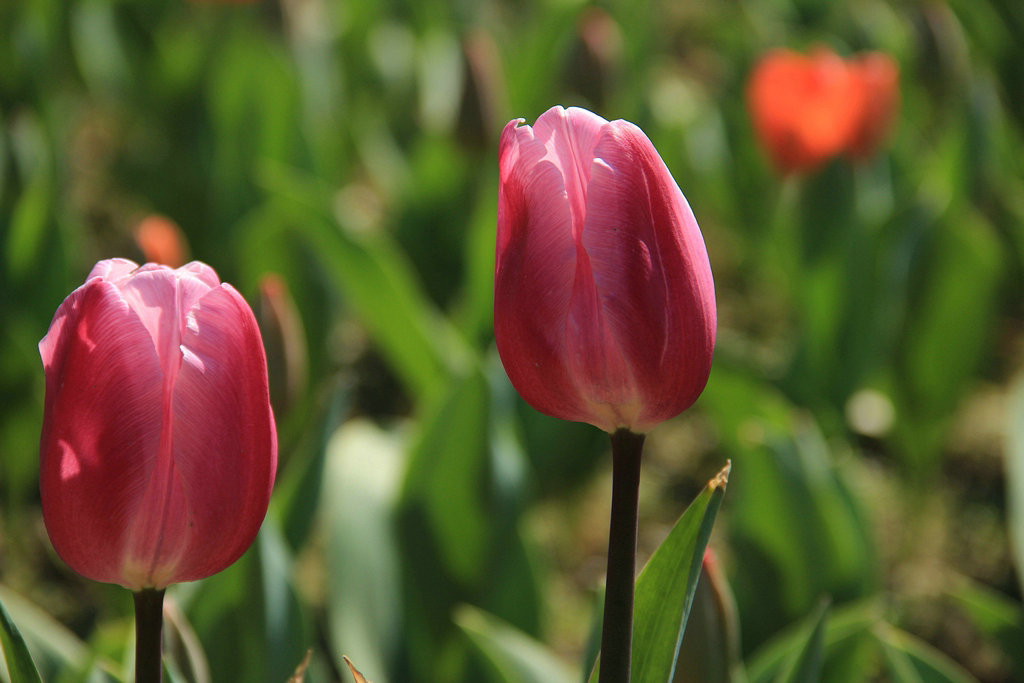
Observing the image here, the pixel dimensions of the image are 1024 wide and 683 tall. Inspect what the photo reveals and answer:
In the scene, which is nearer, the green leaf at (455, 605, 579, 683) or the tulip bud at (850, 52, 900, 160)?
the green leaf at (455, 605, 579, 683)

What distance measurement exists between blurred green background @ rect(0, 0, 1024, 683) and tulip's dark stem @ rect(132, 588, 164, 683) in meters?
0.15

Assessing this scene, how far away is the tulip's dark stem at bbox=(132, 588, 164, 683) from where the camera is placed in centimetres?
47

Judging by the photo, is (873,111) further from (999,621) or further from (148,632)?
(148,632)

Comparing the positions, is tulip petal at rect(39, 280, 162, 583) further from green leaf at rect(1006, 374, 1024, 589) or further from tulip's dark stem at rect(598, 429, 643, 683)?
green leaf at rect(1006, 374, 1024, 589)

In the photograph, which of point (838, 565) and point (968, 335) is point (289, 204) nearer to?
point (838, 565)

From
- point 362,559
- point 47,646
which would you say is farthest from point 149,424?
point 362,559

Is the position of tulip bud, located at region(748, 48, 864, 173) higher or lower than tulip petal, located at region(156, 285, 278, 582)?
lower

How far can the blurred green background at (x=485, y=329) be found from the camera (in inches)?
39.7

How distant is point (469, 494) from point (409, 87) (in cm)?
138

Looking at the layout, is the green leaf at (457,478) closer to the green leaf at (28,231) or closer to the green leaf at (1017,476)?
the green leaf at (1017,476)

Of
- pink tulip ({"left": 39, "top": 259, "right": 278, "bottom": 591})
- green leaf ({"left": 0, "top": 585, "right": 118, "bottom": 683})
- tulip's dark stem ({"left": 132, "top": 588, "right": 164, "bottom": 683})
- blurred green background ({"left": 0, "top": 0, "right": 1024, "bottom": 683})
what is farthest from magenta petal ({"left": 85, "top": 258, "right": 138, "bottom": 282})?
green leaf ({"left": 0, "top": 585, "right": 118, "bottom": 683})

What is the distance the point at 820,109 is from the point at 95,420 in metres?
1.36

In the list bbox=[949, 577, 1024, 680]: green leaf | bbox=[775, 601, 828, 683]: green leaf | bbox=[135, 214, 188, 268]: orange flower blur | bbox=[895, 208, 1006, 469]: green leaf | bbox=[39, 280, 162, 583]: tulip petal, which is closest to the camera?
bbox=[39, 280, 162, 583]: tulip petal

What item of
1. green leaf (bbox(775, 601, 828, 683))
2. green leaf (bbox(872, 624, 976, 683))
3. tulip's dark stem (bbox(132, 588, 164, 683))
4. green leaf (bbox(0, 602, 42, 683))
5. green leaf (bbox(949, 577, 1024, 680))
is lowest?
green leaf (bbox(949, 577, 1024, 680))
